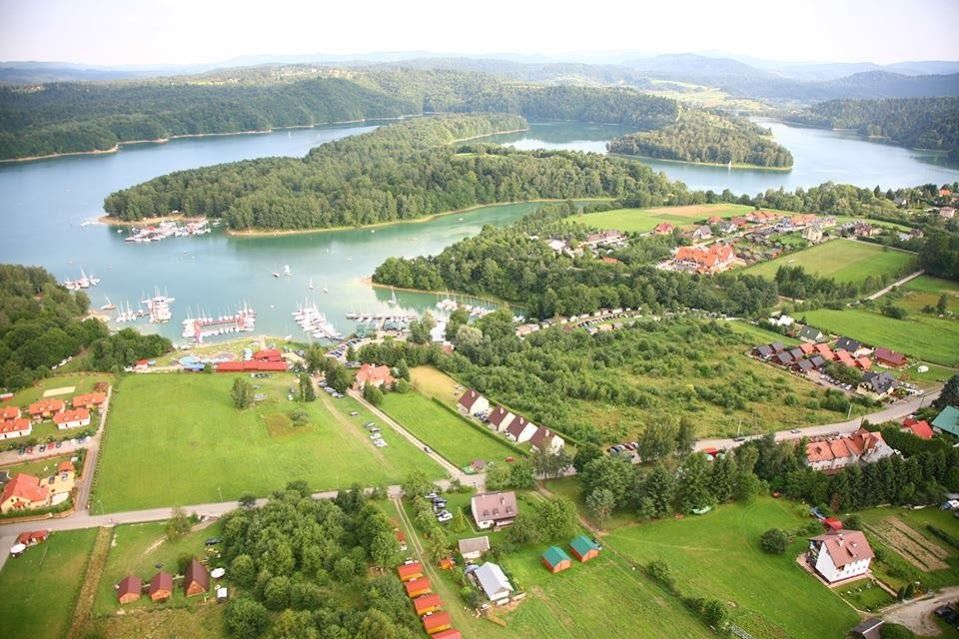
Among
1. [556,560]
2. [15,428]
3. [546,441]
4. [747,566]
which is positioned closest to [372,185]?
[15,428]

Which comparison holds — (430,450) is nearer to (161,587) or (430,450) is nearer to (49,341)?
(161,587)

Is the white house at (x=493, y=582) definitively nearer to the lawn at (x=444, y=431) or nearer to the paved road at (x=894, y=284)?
the lawn at (x=444, y=431)

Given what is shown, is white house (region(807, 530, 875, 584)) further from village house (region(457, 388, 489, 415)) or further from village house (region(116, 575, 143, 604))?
village house (region(116, 575, 143, 604))

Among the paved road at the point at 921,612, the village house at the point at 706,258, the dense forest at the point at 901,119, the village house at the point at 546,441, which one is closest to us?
the paved road at the point at 921,612

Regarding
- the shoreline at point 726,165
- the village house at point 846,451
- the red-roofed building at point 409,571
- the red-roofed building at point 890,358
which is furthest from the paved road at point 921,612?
the shoreline at point 726,165

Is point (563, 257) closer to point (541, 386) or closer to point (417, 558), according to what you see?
point (541, 386)

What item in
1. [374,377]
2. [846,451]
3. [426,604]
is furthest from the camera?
[374,377]
